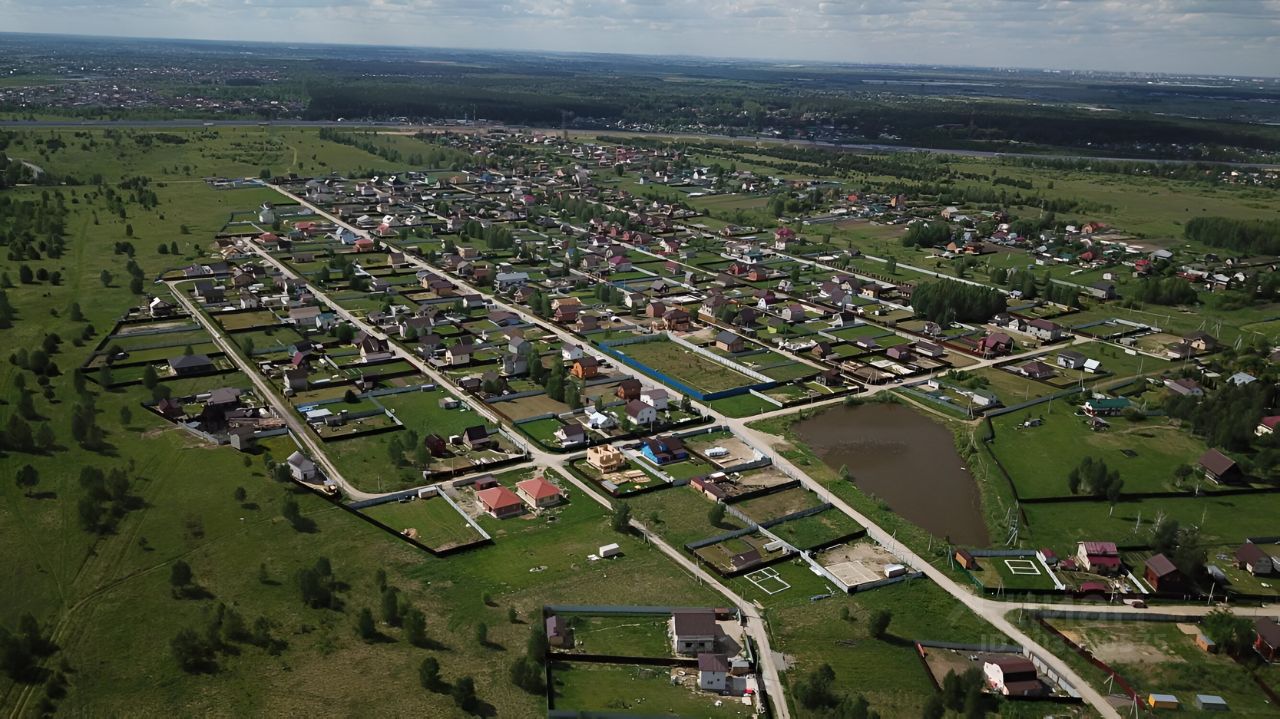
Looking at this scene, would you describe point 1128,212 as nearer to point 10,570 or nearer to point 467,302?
point 467,302

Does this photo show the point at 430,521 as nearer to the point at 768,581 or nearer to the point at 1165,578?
the point at 768,581

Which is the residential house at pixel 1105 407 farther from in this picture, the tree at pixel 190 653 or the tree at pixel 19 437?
the tree at pixel 19 437

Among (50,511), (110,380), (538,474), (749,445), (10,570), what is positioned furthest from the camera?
(110,380)

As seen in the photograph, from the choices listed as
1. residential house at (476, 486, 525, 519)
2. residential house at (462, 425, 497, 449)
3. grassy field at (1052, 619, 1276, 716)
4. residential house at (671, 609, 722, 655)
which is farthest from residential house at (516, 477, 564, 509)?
grassy field at (1052, 619, 1276, 716)

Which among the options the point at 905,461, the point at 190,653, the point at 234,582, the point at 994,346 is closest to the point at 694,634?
the point at 190,653

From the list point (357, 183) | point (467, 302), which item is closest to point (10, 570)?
point (467, 302)

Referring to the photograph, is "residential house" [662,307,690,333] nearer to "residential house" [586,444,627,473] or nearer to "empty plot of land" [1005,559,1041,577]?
"residential house" [586,444,627,473]

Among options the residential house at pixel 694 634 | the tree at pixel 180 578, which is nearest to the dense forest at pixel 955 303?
the residential house at pixel 694 634
